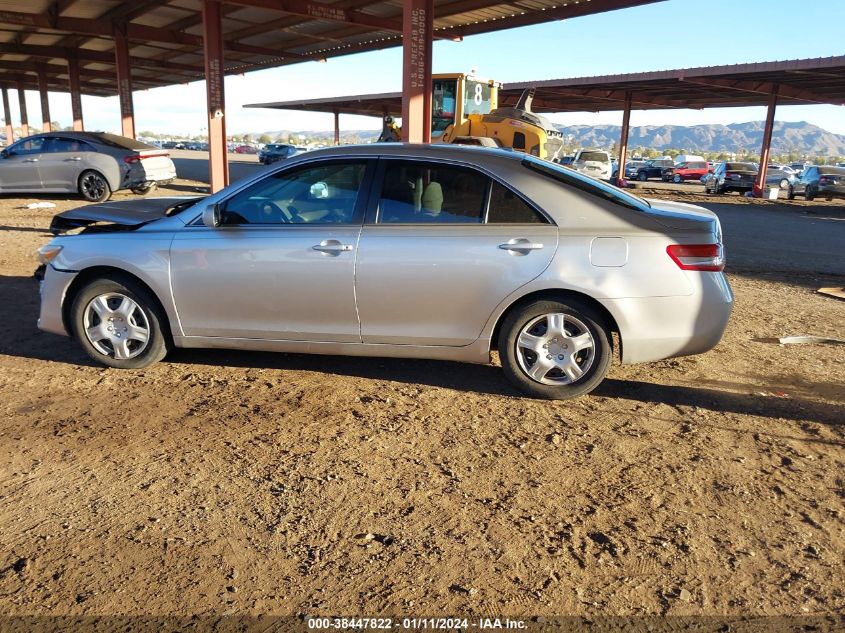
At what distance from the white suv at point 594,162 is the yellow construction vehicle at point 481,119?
10.9m

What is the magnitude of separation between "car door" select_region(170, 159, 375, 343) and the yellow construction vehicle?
11755 mm

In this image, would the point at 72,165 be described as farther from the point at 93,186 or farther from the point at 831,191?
the point at 831,191

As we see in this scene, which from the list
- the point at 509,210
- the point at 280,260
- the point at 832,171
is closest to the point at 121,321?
the point at 280,260

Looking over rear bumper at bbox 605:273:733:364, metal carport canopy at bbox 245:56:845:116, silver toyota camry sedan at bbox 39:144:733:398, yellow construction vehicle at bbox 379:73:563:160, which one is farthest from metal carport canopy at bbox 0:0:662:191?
metal carport canopy at bbox 245:56:845:116

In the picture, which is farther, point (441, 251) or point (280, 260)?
point (280, 260)

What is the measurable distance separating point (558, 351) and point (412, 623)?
2340 millimetres

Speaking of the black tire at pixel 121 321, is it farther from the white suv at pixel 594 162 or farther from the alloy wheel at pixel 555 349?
the white suv at pixel 594 162

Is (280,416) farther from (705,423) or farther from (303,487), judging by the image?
(705,423)

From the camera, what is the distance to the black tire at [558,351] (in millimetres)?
4227

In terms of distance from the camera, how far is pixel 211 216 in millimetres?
4547

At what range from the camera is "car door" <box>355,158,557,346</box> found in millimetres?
4211

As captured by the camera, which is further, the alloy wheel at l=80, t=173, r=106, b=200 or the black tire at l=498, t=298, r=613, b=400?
the alloy wheel at l=80, t=173, r=106, b=200

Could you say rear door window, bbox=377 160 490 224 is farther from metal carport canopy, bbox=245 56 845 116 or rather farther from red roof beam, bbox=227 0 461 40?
metal carport canopy, bbox=245 56 845 116

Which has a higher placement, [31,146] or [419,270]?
[31,146]
